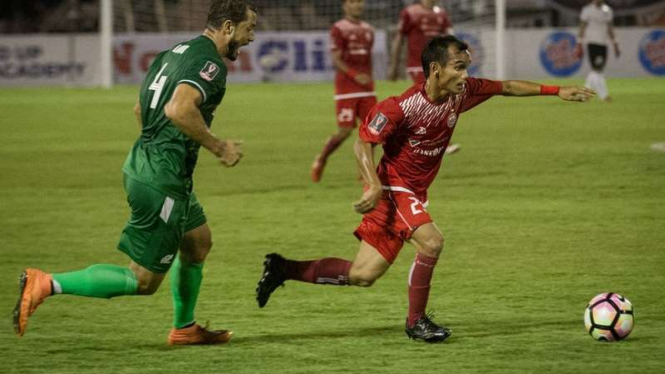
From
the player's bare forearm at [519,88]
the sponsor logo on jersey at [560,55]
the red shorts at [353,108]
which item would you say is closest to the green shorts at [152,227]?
the player's bare forearm at [519,88]

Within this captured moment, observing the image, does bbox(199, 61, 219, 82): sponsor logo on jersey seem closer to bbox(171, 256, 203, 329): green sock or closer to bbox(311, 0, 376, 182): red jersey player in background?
bbox(171, 256, 203, 329): green sock

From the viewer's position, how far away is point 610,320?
6500 millimetres

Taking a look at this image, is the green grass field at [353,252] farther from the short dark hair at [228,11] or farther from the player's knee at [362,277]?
the short dark hair at [228,11]

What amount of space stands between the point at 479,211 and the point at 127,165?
19.4 feet

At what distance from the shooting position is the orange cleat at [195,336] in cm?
670

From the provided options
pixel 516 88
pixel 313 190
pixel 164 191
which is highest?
pixel 516 88

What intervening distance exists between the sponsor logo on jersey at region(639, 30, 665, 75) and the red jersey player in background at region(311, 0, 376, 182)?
18217mm

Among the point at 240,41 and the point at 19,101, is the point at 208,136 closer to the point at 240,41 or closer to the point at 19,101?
the point at 240,41

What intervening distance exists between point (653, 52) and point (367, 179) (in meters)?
26.5

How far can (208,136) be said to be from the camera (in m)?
5.88

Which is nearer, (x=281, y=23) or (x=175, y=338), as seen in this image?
(x=175, y=338)

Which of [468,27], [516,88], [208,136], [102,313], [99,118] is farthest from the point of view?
[468,27]

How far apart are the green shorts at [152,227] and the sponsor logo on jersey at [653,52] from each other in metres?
27.0

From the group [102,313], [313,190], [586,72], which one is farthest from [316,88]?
[102,313]
